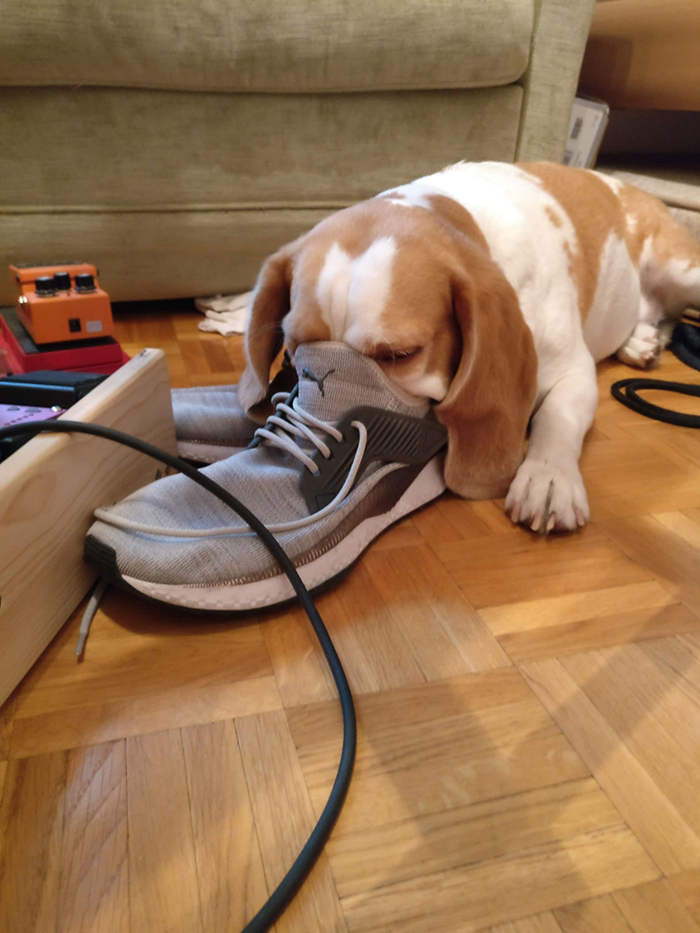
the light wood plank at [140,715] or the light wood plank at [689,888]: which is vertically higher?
the light wood plank at [689,888]

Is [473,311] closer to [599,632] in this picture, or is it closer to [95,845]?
[599,632]

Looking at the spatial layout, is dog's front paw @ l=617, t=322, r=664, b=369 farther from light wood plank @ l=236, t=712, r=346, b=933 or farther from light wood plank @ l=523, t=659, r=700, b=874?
light wood plank @ l=236, t=712, r=346, b=933

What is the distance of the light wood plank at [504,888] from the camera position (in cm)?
50

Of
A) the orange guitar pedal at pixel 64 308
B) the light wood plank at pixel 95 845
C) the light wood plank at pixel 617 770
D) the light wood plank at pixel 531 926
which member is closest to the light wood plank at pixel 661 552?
the light wood plank at pixel 617 770

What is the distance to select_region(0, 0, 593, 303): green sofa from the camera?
1.54 meters

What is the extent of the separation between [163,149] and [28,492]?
4.30 ft

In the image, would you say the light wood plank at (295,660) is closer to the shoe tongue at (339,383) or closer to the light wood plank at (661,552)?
the shoe tongue at (339,383)

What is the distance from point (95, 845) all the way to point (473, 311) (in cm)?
74

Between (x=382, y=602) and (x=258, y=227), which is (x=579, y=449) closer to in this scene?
(x=382, y=602)

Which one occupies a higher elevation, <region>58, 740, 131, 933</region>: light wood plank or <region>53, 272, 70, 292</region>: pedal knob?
<region>53, 272, 70, 292</region>: pedal knob

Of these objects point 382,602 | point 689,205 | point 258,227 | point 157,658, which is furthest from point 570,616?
point 689,205

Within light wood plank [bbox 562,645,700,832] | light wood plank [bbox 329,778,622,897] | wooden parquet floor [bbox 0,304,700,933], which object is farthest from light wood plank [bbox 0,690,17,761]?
light wood plank [bbox 562,645,700,832]

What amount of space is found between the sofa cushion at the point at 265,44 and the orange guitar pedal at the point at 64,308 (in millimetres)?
743

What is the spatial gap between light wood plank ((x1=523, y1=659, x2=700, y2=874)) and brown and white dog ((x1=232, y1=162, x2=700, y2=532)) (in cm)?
29
